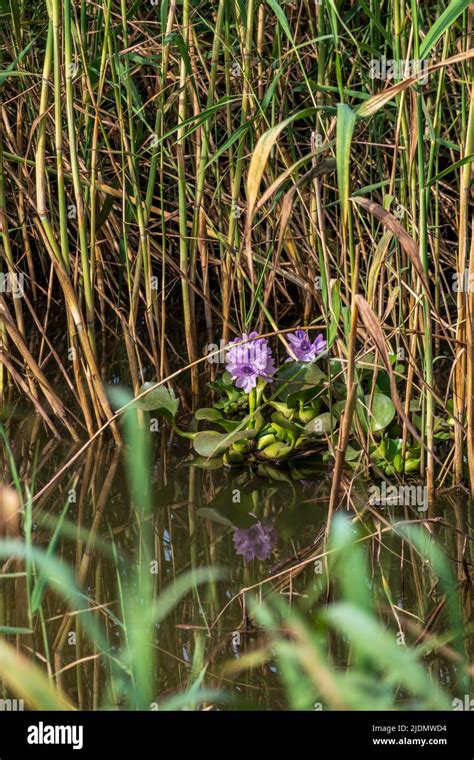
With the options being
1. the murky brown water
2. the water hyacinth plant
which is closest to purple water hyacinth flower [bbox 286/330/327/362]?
the water hyacinth plant

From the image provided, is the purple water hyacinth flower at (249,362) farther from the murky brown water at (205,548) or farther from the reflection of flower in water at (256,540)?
the reflection of flower in water at (256,540)

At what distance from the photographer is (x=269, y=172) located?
6.78 feet

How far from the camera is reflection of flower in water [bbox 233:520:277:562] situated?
1508 millimetres

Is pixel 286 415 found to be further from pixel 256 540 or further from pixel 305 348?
pixel 256 540

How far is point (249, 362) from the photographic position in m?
1.83

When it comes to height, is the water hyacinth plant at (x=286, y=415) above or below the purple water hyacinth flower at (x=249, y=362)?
below

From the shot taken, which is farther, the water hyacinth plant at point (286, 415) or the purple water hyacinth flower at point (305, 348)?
the purple water hyacinth flower at point (305, 348)

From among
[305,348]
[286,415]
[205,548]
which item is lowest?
[205,548]

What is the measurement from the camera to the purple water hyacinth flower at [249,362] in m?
1.81

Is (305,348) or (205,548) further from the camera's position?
(305,348)

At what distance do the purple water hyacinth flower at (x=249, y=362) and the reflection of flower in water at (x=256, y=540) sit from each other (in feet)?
1.01

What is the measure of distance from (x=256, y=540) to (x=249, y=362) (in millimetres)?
385

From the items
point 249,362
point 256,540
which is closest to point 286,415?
point 249,362

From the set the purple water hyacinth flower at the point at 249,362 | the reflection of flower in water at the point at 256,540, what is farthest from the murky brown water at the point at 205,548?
the purple water hyacinth flower at the point at 249,362
